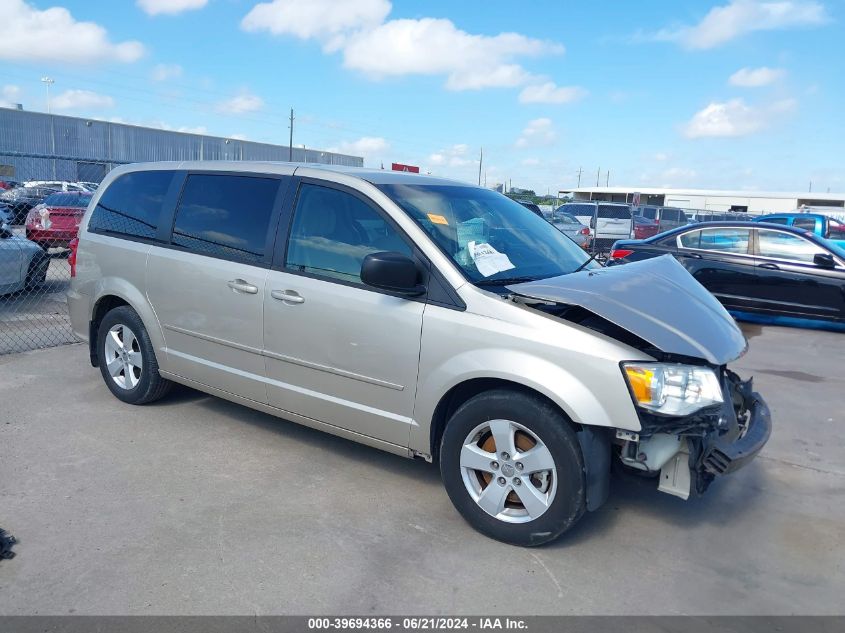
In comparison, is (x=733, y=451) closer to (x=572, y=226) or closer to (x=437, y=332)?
(x=437, y=332)

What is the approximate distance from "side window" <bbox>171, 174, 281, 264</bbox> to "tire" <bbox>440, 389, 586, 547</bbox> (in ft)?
5.98

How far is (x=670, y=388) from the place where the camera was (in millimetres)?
3195

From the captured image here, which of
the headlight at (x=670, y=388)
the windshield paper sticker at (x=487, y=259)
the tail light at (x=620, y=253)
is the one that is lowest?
the headlight at (x=670, y=388)

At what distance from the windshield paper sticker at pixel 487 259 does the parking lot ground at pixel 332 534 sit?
1.36 metres

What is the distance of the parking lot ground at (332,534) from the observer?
304 centimetres

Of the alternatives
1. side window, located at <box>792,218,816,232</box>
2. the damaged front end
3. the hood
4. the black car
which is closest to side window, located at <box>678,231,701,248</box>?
the black car

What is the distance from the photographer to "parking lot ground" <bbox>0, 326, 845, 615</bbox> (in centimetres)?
304

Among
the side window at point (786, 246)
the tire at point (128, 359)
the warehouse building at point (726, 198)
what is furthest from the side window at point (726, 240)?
the warehouse building at point (726, 198)

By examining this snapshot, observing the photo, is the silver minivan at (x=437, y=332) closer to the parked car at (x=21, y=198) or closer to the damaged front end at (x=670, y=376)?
the damaged front end at (x=670, y=376)

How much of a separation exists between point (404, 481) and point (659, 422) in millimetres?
1688

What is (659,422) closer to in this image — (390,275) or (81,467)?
(390,275)

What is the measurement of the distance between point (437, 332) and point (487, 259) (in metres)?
0.60

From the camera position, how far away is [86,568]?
3.18 meters

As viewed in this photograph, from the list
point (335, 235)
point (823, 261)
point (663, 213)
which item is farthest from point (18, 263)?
point (663, 213)
